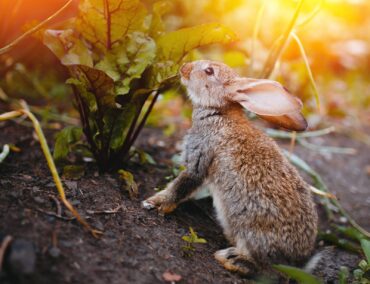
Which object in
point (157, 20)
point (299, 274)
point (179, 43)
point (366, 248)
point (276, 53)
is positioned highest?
point (157, 20)

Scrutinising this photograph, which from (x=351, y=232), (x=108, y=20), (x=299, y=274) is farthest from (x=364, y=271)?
(x=108, y=20)

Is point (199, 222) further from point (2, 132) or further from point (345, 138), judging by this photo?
point (345, 138)

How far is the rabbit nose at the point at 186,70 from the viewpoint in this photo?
3.83 meters

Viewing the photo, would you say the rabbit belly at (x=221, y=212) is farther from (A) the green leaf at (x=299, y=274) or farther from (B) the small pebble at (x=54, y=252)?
(B) the small pebble at (x=54, y=252)

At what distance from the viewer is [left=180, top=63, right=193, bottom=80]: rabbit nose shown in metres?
3.83

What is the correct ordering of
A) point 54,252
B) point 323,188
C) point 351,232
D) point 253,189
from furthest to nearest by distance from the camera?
point 323,188 → point 351,232 → point 253,189 → point 54,252

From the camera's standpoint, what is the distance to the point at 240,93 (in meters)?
3.62

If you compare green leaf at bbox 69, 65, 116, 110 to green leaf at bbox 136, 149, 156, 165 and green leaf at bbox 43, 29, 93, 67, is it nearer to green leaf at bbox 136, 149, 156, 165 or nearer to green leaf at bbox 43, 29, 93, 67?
green leaf at bbox 43, 29, 93, 67

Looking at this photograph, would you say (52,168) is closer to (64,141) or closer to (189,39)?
(64,141)

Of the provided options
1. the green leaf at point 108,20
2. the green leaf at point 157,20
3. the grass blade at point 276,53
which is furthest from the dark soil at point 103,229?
the grass blade at point 276,53

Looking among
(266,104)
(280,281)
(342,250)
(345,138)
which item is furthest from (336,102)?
(280,281)

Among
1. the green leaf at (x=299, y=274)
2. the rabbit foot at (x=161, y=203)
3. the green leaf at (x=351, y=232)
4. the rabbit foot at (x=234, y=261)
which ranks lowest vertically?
the green leaf at (x=351, y=232)

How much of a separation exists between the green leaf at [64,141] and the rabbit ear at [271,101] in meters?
1.37

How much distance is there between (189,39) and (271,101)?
82 centimetres
